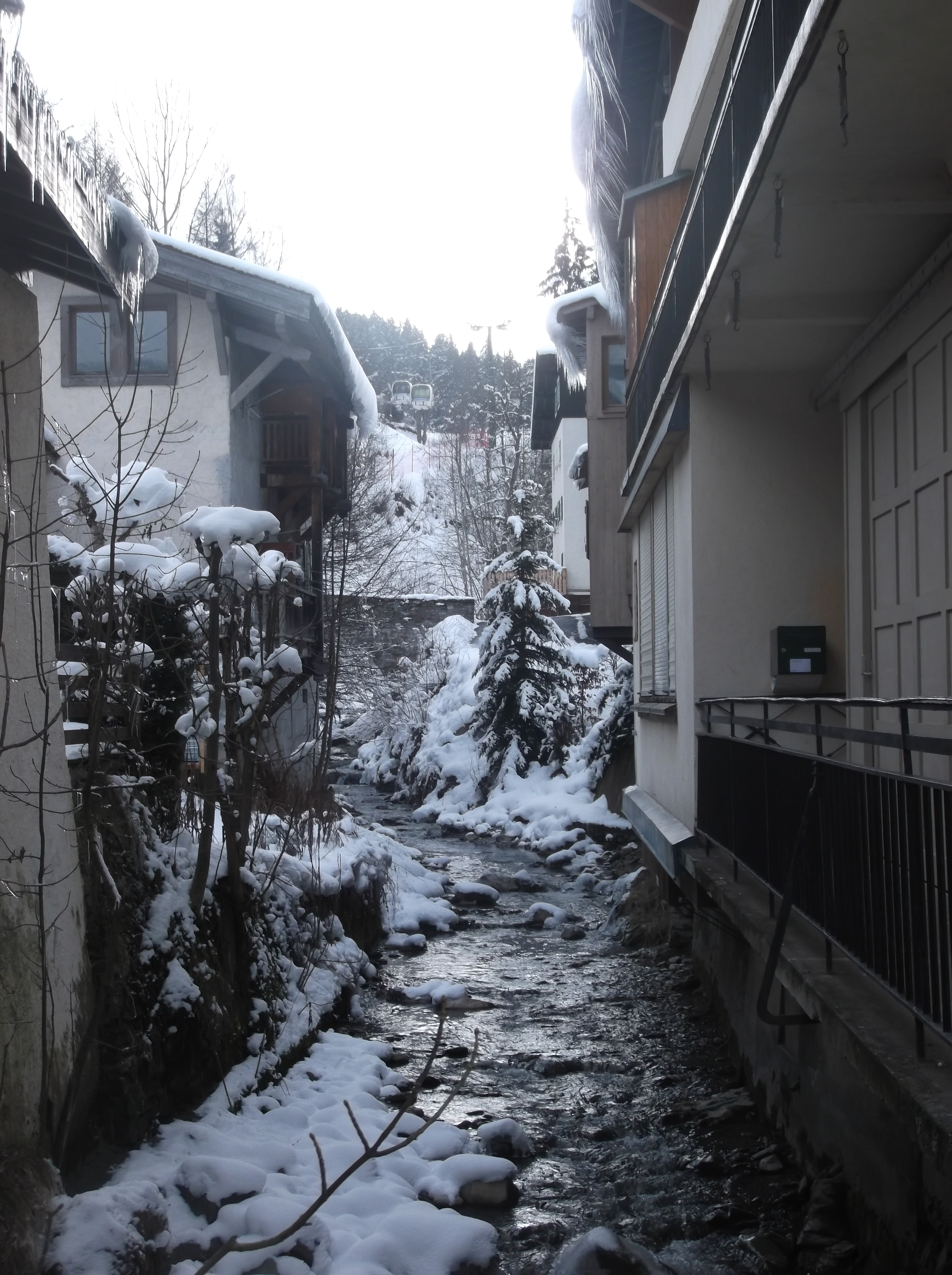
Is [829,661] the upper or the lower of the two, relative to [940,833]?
upper

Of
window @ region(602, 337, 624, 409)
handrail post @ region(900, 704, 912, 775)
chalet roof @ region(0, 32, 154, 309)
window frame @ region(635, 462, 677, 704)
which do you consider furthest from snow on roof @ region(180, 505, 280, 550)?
window @ region(602, 337, 624, 409)

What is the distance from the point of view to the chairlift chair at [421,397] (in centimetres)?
7162

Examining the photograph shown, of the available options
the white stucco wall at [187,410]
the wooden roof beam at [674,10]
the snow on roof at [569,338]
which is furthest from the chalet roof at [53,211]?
the snow on roof at [569,338]

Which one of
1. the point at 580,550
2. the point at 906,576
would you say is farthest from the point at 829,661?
the point at 580,550

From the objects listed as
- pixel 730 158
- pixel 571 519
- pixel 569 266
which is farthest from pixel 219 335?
pixel 569 266

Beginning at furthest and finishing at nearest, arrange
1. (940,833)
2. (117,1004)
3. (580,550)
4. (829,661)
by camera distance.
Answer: (580,550) < (829,661) < (117,1004) < (940,833)

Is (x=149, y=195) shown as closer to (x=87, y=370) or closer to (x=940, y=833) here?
(x=87, y=370)

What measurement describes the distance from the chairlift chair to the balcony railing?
63.6 m

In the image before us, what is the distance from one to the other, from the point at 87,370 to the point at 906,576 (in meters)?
12.1

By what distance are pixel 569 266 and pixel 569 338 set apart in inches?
1220

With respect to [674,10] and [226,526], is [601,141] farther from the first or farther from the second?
[226,526]

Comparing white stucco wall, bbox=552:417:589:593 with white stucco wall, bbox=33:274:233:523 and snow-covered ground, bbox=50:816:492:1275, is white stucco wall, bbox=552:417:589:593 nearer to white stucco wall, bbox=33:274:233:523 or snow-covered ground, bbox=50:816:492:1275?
white stucco wall, bbox=33:274:233:523

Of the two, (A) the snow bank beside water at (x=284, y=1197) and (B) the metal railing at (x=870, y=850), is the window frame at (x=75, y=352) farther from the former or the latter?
(B) the metal railing at (x=870, y=850)

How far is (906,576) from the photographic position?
6402 mm
